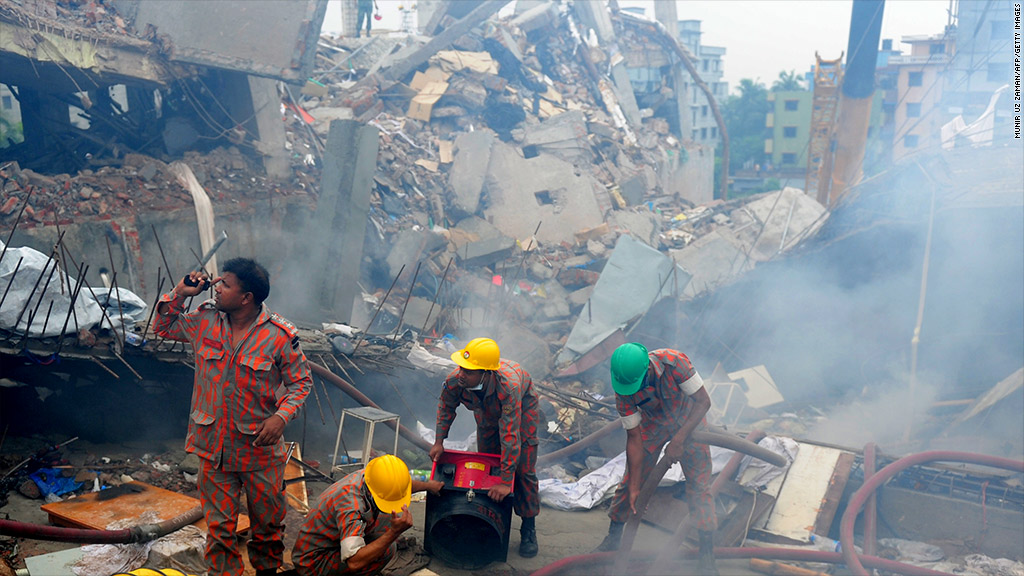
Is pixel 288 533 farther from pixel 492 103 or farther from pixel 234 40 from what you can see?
pixel 492 103

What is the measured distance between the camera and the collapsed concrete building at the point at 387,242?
262 inches

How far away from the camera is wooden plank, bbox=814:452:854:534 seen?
644cm

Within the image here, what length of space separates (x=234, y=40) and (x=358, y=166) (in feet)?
8.69

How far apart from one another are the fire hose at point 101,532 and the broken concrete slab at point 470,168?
10.1 metres

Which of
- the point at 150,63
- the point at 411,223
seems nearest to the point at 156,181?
the point at 150,63

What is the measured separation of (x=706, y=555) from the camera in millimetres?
5332

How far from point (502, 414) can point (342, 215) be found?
19.9ft

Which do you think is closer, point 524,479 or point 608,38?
point 524,479

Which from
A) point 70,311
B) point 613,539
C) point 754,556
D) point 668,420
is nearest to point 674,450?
point 668,420

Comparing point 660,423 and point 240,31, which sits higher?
point 240,31

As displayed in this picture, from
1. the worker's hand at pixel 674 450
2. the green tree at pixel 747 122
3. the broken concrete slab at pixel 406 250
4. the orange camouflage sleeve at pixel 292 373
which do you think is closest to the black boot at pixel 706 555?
the worker's hand at pixel 674 450

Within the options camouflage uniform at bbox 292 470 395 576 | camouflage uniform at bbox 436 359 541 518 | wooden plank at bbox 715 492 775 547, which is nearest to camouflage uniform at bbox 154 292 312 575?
camouflage uniform at bbox 292 470 395 576

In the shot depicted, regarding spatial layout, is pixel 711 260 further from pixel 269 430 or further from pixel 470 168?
pixel 269 430

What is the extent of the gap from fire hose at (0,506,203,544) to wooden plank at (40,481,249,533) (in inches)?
6.4
